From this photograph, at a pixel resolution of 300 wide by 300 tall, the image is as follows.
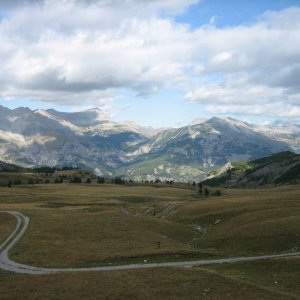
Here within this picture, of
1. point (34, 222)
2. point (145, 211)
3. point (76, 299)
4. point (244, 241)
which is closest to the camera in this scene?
point (76, 299)

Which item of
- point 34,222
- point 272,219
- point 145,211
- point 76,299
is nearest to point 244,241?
point 272,219

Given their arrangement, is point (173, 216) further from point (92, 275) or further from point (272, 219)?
point (92, 275)

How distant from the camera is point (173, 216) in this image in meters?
126

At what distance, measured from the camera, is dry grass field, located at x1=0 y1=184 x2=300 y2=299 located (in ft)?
132

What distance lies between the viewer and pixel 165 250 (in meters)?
63.0

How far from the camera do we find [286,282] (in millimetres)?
42906

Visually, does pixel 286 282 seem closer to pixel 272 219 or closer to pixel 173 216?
pixel 272 219

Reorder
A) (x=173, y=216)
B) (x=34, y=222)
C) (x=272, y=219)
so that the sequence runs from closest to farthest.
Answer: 1. (x=272, y=219)
2. (x=34, y=222)
3. (x=173, y=216)

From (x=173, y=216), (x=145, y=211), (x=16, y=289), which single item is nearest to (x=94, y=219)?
(x=173, y=216)

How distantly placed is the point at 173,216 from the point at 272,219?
45.2 meters

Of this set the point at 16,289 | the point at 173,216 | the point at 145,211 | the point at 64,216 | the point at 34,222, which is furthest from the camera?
the point at 145,211

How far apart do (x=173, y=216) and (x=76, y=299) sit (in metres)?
88.8

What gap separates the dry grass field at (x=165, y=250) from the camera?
40.1 m

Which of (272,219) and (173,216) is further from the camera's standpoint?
(173,216)
